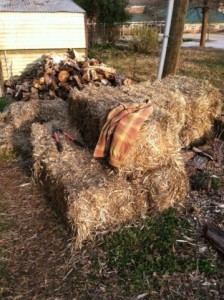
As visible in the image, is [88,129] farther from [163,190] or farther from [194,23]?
[194,23]

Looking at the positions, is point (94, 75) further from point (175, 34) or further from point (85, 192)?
point (85, 192)

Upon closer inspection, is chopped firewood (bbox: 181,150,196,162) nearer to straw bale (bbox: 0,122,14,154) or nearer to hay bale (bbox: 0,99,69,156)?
hay bale (bbox: 0,99,69,156)

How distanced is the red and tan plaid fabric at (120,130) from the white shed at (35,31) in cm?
773

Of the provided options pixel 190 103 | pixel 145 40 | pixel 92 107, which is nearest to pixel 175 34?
pixel 190 103

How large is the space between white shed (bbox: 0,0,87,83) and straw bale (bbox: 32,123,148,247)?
7435 millimetres

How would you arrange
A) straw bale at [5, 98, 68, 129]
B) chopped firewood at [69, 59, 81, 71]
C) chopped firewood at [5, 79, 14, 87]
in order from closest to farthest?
straw bale at [5, 98, 68, 129], chopped firewood at [69, 59, 81, 71], chopped firewood at [5, 79, 14, 87]

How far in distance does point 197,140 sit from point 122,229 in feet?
10.1

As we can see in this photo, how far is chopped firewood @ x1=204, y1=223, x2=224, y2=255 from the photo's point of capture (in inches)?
154

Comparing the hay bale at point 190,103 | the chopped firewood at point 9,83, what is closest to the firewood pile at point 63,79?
the chopped firewood at point 9,83

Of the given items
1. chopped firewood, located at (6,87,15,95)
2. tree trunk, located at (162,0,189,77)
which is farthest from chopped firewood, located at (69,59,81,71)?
tree trunk, located at (162,0,189,77)

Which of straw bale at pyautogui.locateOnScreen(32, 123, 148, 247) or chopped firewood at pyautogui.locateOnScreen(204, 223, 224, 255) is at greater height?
straw bale at pyautogui.locateOnScreen(32, 123, 148, 247)

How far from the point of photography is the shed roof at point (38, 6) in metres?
11.6

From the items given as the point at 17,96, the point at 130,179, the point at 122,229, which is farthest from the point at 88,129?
the point at 17,96

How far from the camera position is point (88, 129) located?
19.1ft
